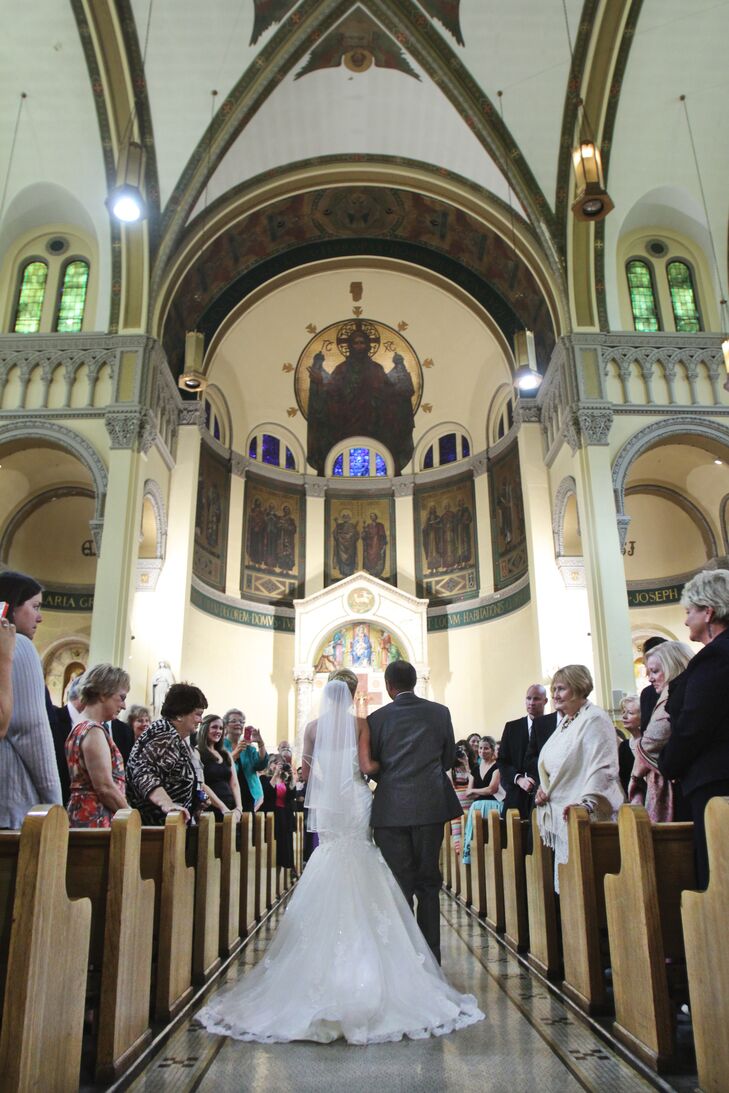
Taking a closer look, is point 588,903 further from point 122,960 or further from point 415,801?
point 122,960

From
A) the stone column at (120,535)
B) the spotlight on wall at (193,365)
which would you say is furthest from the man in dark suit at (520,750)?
the spotlight on wall at (193,365)

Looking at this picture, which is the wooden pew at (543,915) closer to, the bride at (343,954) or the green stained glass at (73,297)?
the bride at (343,954)

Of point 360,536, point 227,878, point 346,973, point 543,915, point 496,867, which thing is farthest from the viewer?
point 360,536

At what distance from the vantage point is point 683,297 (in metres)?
14.0

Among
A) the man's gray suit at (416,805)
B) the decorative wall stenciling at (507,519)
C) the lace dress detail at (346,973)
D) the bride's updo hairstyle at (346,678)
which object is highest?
the decorative wall stenciling at (507,519)

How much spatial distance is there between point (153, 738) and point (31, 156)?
41.5 feet

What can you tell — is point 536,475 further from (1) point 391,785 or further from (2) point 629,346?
(1) point 391,785

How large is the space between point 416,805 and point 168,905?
4.07 feet

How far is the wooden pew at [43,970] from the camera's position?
6.51 feet

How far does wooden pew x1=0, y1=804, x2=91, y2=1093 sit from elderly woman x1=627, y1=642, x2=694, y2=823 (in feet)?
7.74

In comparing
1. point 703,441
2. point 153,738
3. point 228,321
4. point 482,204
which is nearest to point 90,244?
point 228,321

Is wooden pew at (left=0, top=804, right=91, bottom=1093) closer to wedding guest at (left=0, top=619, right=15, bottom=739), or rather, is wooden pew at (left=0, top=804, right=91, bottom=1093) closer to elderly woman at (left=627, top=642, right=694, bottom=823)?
wedding guest at (left=0, top=619, right=15, bottom=739)

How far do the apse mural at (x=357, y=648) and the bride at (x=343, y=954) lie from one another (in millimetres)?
13584

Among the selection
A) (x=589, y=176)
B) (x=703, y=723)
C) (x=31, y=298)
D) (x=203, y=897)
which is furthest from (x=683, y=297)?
(x=203, y=897)
